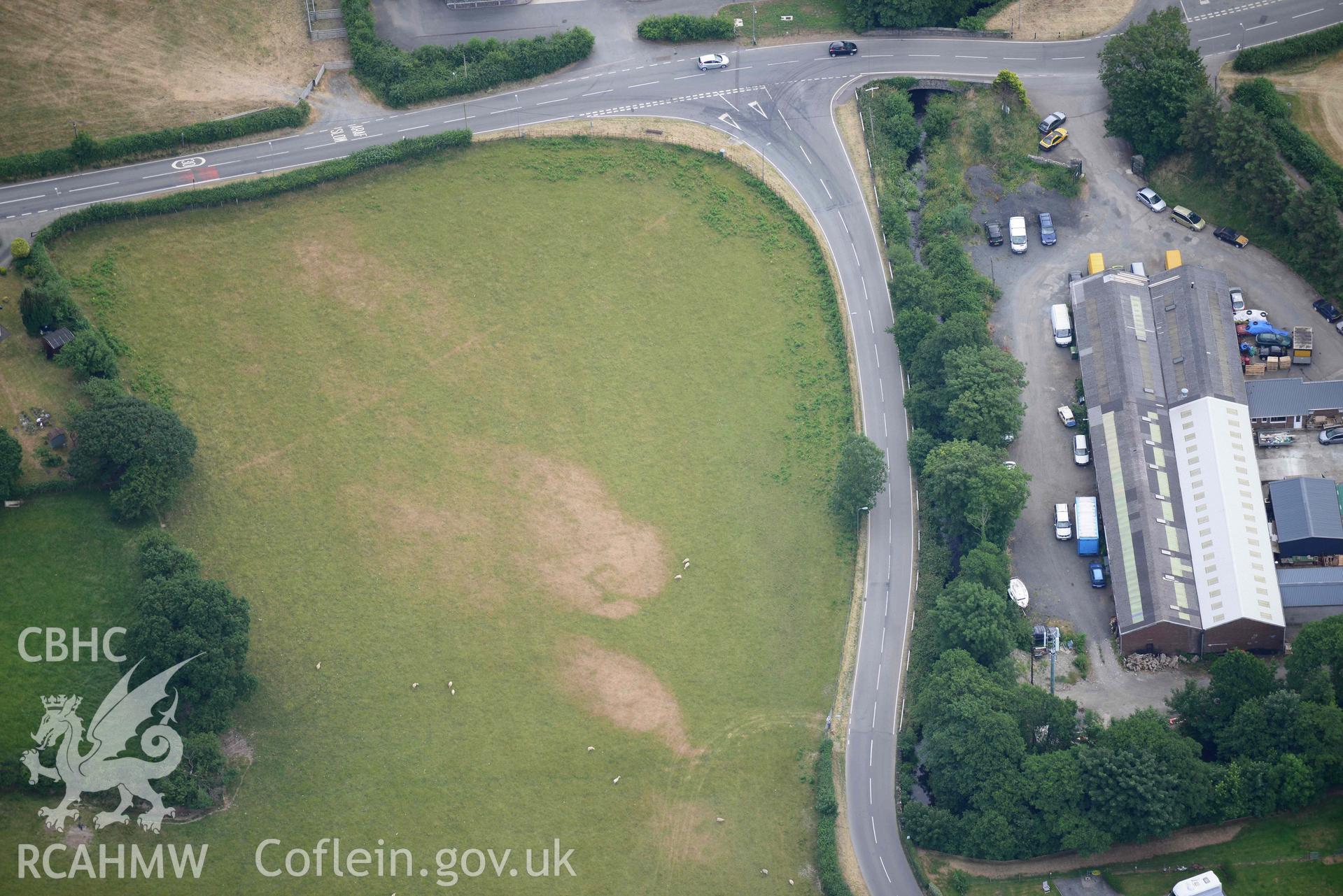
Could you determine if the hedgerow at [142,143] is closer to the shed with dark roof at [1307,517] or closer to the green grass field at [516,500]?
the green grass field at [516,500]

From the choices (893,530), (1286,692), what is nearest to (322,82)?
(893,530)

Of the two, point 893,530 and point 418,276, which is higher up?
point 418,276

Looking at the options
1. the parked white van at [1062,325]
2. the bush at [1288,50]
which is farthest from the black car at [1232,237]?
the bush at [1288,50]

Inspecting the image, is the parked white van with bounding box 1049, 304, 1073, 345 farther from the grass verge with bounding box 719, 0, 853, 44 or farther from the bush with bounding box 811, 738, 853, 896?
the bush with bounding box 811, 738, 853, 896

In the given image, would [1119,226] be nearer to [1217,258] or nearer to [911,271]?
[1217,258]

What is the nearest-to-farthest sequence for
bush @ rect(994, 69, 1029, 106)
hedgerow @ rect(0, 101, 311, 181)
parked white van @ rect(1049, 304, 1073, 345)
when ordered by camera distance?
parked white van @ rect(1049, 304, 1073, 345), hedgerow @ rect(0, 101, 311, 181), bush @ rect(994, 69, 1029, 106)

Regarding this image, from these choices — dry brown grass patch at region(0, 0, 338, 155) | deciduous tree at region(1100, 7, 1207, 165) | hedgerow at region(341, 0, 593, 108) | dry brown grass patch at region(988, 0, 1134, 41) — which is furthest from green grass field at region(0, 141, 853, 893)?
deciduous tree at region(1100, 7, 1207, 165)

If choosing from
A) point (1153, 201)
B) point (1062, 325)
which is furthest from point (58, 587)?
point (1153, 201)
